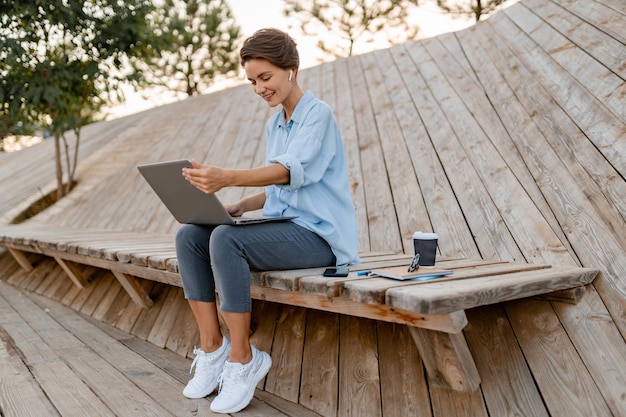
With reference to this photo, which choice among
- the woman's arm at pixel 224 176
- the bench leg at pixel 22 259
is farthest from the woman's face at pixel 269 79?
the bench leg at pixel 22 259

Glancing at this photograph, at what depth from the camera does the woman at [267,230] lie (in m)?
2.00

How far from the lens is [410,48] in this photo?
15.3ft

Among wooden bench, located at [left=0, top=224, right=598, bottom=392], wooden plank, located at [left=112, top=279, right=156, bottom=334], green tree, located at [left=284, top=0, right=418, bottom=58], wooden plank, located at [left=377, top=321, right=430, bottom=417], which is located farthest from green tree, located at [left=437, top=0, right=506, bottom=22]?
wooden plank, located at [left=377, top=321, right=430, bottom=417]

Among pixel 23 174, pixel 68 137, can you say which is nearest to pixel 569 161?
pixel 23 174

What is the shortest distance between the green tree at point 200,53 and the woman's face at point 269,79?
16908 mm

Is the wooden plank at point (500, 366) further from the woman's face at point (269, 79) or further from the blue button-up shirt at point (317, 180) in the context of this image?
the woman's face at point (269, 79)

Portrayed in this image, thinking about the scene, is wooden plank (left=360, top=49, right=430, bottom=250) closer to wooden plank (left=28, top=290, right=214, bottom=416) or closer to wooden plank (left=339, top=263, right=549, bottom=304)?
wooden plank (left=339, top=263, right=549, bottom=304)

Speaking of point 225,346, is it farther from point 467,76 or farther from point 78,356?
point 467,76

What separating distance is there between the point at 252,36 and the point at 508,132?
1.38 m

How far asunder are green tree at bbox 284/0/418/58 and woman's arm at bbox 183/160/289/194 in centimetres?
1120

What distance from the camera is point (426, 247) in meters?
1.96

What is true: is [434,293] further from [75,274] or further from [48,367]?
[75,274]

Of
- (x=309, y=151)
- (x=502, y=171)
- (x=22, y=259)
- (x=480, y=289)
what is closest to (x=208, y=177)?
(x=309, y=151)

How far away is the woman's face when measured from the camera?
2119mm
